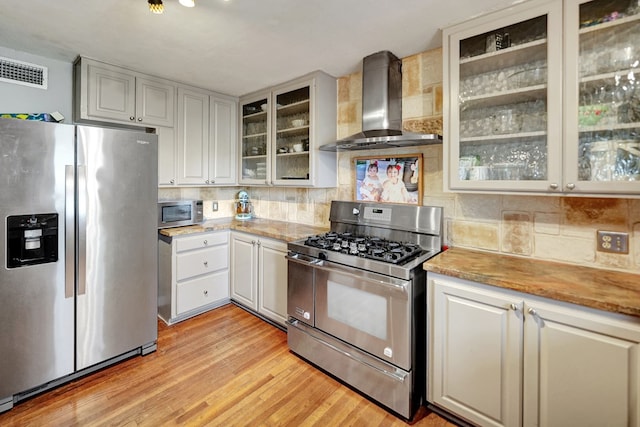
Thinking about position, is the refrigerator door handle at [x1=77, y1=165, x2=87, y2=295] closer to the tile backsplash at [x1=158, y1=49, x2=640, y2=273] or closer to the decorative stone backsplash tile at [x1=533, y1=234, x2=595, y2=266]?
the tile backsplash at [x1=158, y1=49, x2=640, y2=273]

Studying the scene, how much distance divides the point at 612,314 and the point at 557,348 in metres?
0.26

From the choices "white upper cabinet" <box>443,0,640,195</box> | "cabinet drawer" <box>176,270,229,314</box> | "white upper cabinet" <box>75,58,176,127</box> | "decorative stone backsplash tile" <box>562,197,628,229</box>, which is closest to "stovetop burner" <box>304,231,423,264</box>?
"white upper cabinet" <box>443,0,640,195</box>

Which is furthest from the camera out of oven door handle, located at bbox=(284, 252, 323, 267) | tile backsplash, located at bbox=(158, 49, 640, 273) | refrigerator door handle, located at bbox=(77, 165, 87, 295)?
oven door handle, located at bbox=(284, 252, 323, 267)

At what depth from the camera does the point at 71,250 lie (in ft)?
6.25

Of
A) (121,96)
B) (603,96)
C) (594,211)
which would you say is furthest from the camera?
(121,96)

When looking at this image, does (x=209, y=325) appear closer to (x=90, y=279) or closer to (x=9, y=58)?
(x=90, y=279)

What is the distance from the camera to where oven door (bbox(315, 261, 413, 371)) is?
5.55ft

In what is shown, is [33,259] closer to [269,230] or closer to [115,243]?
[115,243]

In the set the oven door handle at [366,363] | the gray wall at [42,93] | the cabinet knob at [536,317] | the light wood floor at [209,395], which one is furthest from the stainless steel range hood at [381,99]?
the gray wall at [42,93]

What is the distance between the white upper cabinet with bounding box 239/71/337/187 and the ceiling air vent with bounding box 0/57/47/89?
171cm

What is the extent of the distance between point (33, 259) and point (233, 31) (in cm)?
188

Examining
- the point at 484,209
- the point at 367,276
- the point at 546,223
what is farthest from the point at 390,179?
the point at 546,223

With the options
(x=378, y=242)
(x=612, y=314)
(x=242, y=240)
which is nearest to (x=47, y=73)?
(x=242, y=240)

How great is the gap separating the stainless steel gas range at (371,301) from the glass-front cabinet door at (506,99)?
1.62 ft
